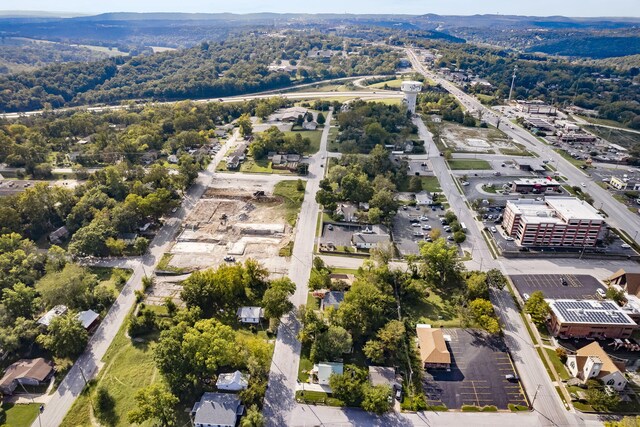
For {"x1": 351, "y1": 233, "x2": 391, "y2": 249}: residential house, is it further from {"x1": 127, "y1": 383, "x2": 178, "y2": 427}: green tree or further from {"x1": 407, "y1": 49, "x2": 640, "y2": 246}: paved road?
{"x1": 407, "y1": 49, "x2": 640, "y2": 246}: paved road

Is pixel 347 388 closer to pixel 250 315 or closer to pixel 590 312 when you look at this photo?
pixel 250 315

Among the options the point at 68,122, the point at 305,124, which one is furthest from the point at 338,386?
the point at 68,122

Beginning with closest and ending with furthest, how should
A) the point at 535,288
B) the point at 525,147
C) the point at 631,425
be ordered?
the point at 631,425, the point at 535,288, the point at 525,147

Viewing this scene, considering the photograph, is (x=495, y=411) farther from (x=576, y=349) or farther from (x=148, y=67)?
(x=148, y=67)

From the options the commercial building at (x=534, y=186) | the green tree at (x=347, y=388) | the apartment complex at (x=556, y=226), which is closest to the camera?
the green tree at (x=347, y=388)

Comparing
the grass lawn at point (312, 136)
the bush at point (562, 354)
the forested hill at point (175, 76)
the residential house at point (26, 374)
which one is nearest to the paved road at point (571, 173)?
the bush at point (562, 354)

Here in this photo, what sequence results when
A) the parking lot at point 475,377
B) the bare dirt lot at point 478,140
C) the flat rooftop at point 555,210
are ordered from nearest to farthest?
the parking lot at point 475,377, the flat rooftop at point 555,210, the bare dirt lot at point 478,140

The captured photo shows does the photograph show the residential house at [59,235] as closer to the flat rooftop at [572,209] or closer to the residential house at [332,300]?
the residential house at [332,300]
